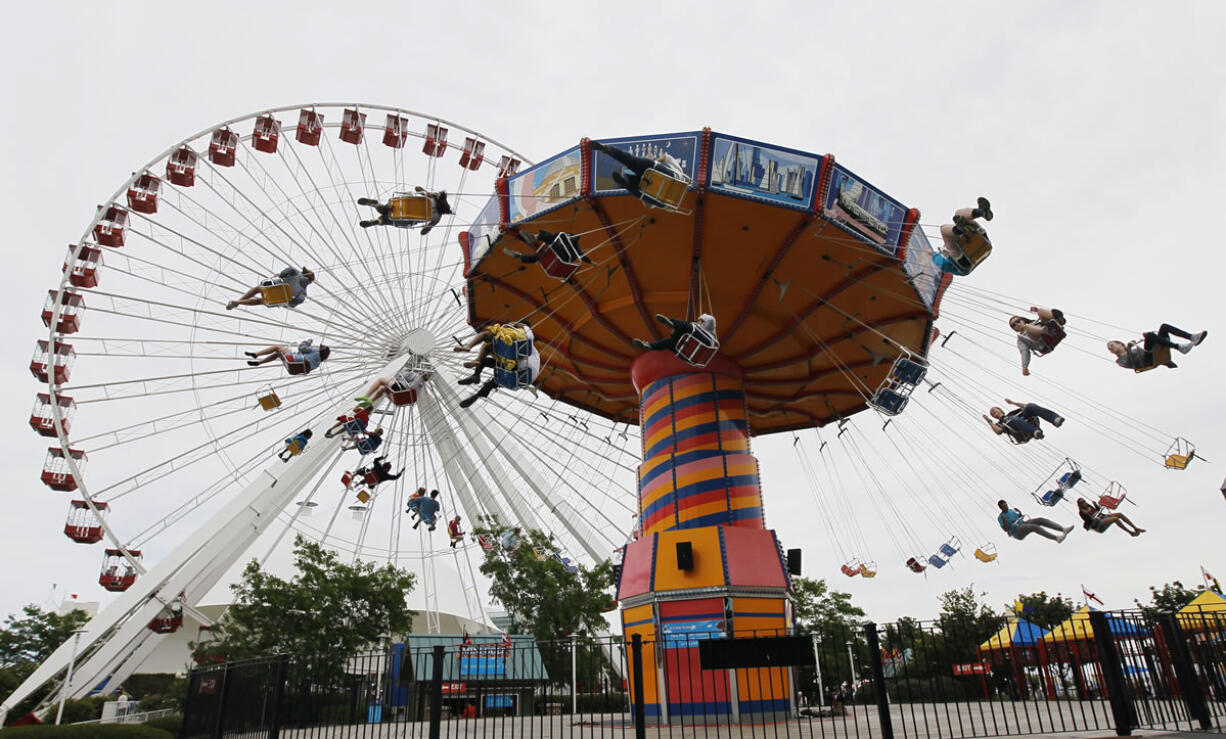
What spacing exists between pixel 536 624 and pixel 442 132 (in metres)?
17.0

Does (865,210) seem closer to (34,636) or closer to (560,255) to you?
(560,255)

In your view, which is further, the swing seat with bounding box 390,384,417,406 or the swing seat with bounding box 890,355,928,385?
the swing seat with bounding box 390,384,417,406

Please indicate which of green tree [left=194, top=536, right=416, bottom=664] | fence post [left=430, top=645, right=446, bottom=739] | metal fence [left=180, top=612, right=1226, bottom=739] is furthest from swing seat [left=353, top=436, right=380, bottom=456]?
fence post [left=430, top=645, right=446, bottom=739]

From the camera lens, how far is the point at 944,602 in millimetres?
38469

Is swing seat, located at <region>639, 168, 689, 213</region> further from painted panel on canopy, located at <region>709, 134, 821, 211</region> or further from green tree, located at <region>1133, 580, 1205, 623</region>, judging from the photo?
green tree, located at <region>1133, 580, 1205, 623</region>

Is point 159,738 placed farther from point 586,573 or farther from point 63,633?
point 63,633

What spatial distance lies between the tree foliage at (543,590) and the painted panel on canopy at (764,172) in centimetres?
1662

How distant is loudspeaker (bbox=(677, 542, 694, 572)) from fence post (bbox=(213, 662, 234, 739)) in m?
7.52

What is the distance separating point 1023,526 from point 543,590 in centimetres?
1598

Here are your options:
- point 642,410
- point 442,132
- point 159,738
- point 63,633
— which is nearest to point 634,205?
point 642,410

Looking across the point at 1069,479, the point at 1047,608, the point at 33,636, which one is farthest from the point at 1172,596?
the point at 33,636

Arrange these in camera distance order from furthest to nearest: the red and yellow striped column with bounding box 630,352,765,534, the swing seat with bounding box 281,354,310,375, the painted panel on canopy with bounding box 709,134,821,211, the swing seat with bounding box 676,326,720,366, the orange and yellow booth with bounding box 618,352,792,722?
the swing seat with bounding box 281,354,310,375
the red and yellow striped column with bounding box 630,352,765,534
the orange and yellow booth with bounding box 618,352,792,722
the painted panel on canopy with bounding box 709,134,821,211
the swing seat with bounding box 676,326,720,366

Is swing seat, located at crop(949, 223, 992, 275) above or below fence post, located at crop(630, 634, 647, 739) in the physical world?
above

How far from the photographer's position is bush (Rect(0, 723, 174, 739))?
1477cm
